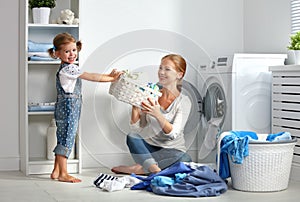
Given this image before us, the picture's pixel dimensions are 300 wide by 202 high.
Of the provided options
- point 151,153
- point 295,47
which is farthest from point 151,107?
point 295,47

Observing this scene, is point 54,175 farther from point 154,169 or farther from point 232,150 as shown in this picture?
point 232,150

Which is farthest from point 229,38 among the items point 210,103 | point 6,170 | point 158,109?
point 6,170

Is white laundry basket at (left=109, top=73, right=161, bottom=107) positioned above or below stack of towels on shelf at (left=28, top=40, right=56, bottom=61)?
below

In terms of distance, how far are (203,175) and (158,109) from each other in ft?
1.87

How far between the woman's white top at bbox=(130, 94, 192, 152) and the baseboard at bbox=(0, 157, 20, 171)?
106cm

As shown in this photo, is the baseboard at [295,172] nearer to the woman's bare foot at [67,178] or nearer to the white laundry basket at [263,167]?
the white laundry basket at [263,167]

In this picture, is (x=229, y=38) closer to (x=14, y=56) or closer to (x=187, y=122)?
(x=187, y=122)

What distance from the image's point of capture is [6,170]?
14.6ft

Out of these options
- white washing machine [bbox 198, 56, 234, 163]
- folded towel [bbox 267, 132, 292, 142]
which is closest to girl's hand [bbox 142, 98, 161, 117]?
white washing machine [bbox 198, 56, 234, 163]

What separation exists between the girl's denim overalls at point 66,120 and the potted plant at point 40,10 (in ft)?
1.32

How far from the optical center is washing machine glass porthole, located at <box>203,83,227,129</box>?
4121 millimetres

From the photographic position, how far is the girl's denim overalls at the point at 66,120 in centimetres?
407

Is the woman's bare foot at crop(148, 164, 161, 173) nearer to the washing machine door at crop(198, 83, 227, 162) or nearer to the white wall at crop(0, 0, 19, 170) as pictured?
the washing machine door at crop(198, 83, 227, 162)

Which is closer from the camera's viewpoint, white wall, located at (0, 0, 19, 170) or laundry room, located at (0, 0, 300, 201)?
laundry room, located at (0, 0, 300, 201)
